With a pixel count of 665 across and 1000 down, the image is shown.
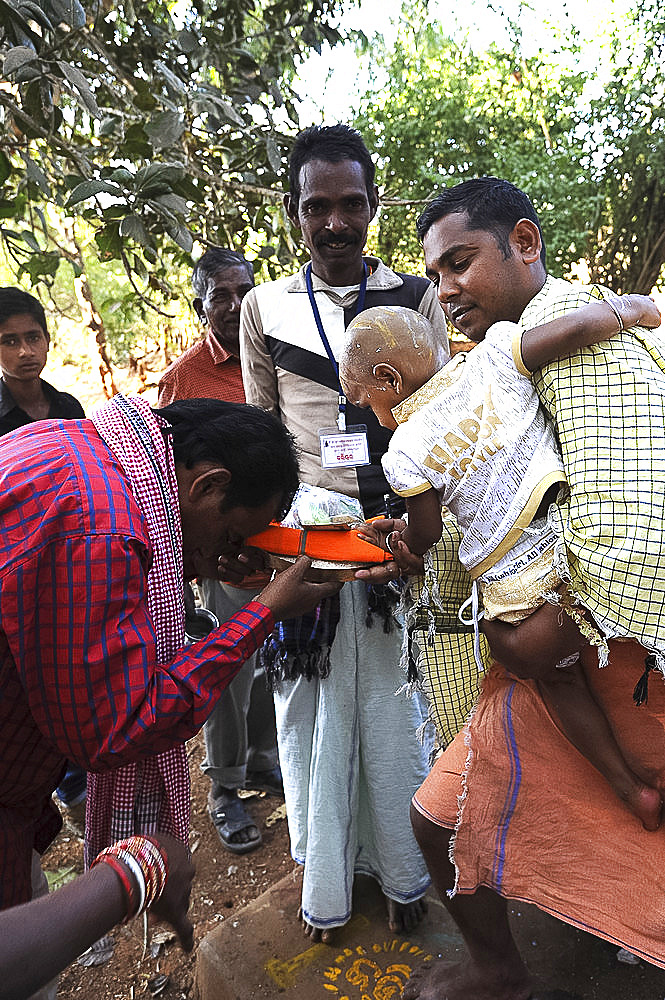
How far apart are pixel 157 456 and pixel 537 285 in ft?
3.13

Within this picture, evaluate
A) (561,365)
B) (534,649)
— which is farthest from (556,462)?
(534,649)

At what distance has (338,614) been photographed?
2.27 m

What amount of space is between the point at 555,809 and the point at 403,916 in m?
0.81

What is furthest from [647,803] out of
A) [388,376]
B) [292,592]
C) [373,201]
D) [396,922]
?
[373,201]

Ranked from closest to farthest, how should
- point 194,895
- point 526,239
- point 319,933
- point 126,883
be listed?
point 126,883 → point 526,239 → point 319,933 → point 194,895

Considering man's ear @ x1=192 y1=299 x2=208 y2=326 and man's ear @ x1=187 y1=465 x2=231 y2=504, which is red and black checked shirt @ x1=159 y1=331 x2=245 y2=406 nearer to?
man's ear @ x1=192 y1=299 x2=208 y2=326

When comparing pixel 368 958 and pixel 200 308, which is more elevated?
pixel 200 308

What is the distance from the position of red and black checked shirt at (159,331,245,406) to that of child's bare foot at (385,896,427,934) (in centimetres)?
227

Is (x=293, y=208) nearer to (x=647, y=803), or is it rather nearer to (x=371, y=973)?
(x=647, y=803)

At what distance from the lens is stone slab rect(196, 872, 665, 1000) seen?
81.1 inches

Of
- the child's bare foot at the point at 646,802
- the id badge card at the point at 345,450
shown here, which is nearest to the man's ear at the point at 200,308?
the id badge card at the point at 345,450

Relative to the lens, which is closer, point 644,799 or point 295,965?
point 644,799

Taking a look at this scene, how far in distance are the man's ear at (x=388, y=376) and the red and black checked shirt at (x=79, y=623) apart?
2.13ft

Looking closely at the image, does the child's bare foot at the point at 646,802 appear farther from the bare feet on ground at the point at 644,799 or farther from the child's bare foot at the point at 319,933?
the child's bare foot at the point at 319,933
